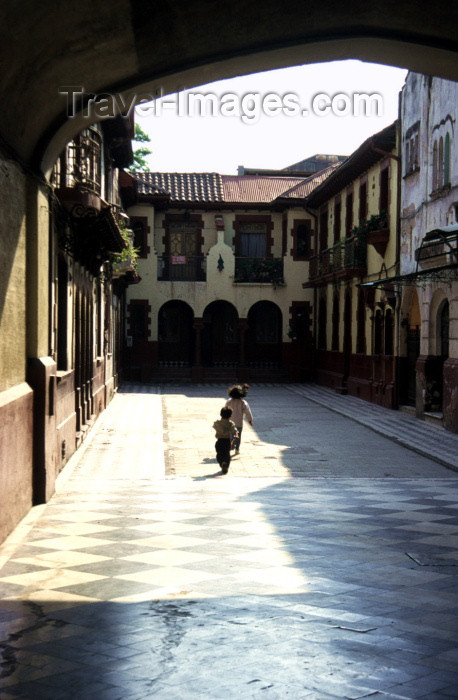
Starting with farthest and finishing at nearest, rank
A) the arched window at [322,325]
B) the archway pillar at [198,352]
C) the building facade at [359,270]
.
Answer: the archway pillar at [198,352]
the arched window at [322,325]
the building facade at [359,270]

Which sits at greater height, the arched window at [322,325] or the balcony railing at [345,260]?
the balcony railing at [345,260]

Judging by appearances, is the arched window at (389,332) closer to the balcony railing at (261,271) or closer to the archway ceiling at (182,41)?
the balcony railing at (261,271)

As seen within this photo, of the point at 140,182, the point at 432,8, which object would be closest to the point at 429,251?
the point at 432,8

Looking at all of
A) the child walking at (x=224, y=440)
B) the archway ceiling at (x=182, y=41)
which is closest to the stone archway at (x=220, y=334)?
the child walking at (x=224, y=440)

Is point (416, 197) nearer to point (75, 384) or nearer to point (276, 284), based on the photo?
point (75, 384)

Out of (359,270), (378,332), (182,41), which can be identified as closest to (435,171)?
(378,332)

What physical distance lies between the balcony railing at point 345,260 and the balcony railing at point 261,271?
4156 millimetres

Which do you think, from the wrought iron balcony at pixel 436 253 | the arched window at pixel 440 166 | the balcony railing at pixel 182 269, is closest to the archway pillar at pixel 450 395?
the wrought iron balcony at pixel 436 253

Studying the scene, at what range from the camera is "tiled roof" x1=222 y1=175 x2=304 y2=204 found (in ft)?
141

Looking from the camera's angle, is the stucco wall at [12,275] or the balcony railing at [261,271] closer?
the stucco wall at [12,275]

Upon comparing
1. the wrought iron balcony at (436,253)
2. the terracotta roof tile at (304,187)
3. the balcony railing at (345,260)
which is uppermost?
the terracotta roof tile at (304,187)

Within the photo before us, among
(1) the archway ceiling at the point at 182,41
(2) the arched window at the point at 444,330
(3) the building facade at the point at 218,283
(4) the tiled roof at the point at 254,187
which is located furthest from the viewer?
(4) the tiled roof at the point at 254,187

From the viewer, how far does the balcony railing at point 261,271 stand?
4131 cm

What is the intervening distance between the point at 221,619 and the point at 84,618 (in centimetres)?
98
